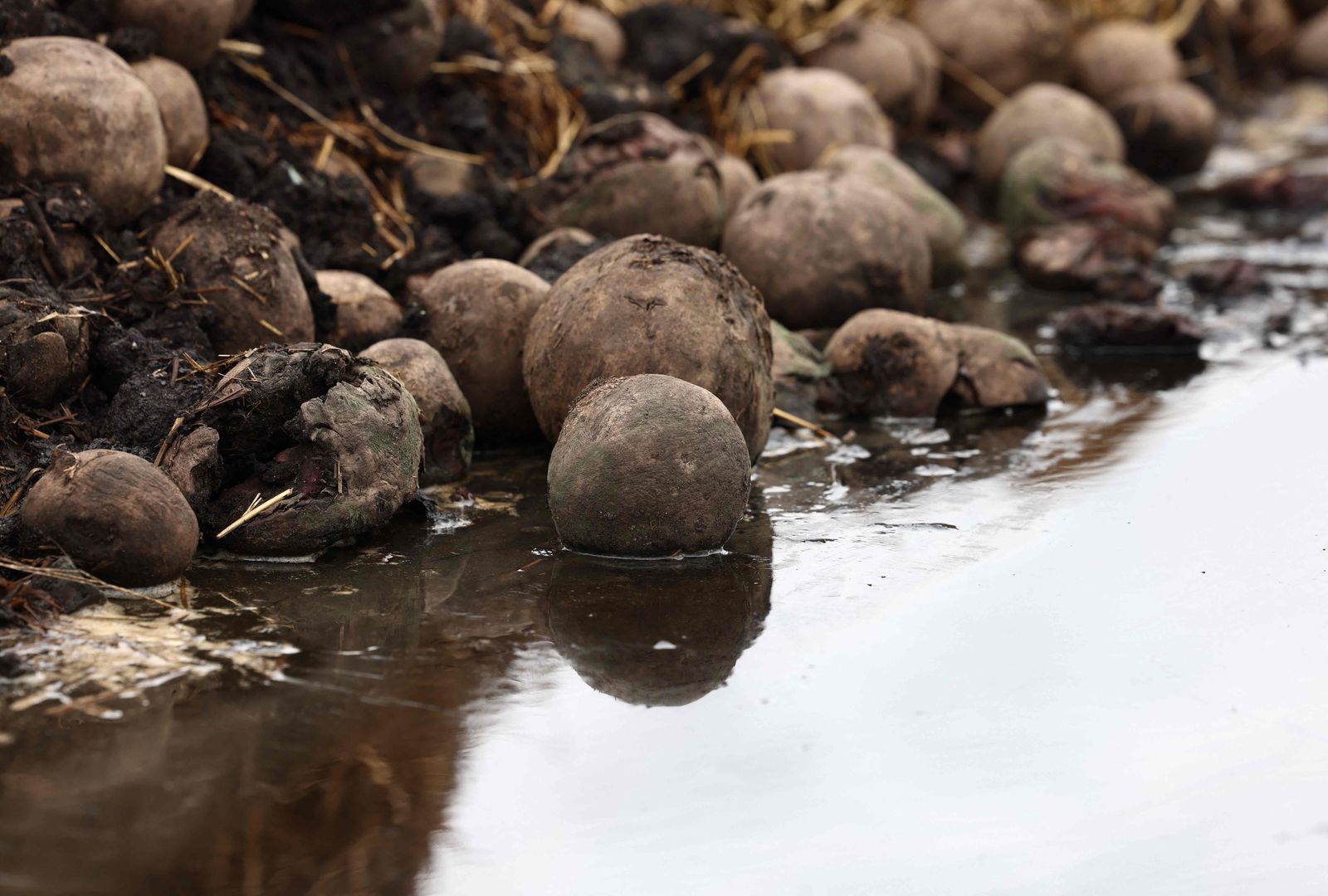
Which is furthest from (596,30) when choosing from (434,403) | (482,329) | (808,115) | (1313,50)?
(1313,50)

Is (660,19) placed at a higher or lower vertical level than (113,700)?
higher

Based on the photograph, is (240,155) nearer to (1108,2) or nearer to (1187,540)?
(1187,540)

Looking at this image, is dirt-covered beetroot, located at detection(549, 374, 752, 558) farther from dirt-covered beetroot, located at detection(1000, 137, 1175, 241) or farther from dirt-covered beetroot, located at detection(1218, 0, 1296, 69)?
dirt-covered beetroot, located at detection(1218, 0, 1296, 69)

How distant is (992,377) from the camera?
7.82 meters

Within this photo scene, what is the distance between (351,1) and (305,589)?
4.76 m

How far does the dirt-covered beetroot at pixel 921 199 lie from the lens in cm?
1045

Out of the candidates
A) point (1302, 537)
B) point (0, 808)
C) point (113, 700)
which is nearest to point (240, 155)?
point (113, 700)

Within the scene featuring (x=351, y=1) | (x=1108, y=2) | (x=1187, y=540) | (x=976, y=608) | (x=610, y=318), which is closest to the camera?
(x=976, y=608)

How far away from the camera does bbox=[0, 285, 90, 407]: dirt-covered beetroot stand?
5.64 metres

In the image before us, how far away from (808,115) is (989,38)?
377cm

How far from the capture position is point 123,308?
6363 mm

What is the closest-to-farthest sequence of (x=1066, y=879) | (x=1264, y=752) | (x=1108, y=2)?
(x=1066, y=879), (x=1264, y=752), (x=1108, y=2)

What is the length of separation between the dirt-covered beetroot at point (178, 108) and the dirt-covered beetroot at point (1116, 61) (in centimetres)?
1065

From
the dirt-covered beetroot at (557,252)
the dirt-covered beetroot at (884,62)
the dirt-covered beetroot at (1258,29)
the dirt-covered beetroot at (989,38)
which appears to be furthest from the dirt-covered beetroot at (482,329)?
the dirt-covered beetroot at (1258,29)
